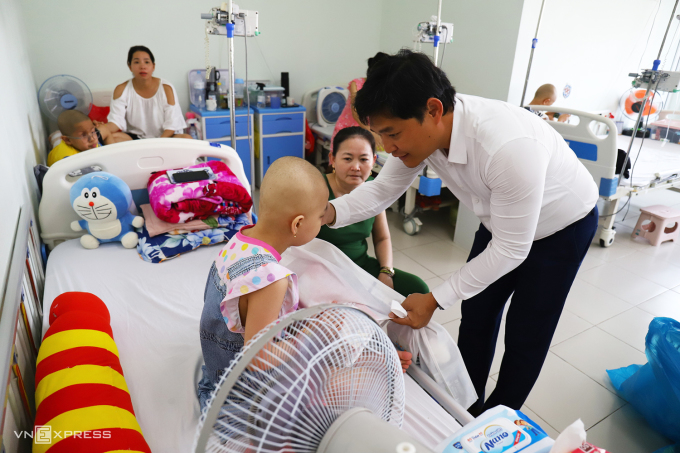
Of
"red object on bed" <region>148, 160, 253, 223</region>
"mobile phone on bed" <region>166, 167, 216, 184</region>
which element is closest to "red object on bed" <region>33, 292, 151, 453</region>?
"red object on bed" <region>148, 160, 253, 223</region>

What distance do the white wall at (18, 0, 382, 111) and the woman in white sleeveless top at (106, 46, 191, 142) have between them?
2.06 ft

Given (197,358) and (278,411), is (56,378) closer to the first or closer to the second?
(197,358)

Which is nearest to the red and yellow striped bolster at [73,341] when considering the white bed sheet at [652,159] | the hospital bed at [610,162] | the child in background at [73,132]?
the child in background at [73,132]

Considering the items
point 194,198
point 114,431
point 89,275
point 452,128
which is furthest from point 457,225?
point 114,431

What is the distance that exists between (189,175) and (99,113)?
204 centimetres

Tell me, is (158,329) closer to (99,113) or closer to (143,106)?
(143,106)

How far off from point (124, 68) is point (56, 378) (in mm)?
3616

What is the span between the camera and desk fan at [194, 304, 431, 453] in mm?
536

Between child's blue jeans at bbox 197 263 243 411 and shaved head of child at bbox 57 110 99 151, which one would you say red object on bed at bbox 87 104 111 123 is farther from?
child's blue jeans at bbox 197 263 243 411

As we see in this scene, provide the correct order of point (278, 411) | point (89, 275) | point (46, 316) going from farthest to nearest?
point (89, 275) < point (46, 316) < point (278, 411)

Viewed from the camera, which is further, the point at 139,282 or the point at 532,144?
the point at 139,282

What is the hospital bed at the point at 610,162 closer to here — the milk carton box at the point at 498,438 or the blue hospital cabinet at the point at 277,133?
the blue hospital cabinet at the point at 277,133

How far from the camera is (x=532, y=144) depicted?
3.67ft

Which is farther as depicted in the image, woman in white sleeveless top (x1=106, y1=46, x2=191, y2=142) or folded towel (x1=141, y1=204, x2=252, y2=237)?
woman in white sleeveless top (x1=106, y1=46, x2=191, y2=142)
